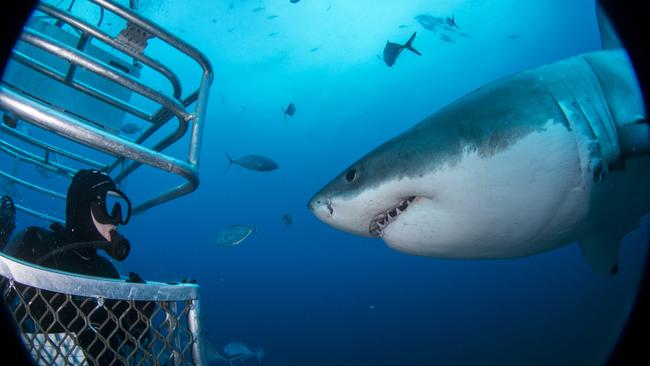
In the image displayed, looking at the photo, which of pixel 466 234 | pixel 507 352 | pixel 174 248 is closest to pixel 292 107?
pixel 466 234

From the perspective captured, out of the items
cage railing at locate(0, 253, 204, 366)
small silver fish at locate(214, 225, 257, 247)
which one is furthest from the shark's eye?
small silver fish at locate(214, 225, 257, 247)

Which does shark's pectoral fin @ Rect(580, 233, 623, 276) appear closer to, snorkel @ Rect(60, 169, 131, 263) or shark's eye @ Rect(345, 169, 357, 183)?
shark's eye @ Rect(345, 169, 357, 183)

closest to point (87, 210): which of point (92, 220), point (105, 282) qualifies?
point (92, 220)

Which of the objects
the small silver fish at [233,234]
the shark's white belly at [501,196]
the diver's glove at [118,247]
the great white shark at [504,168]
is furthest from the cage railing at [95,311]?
the small silver fish at [233,234]

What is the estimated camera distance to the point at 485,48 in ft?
130

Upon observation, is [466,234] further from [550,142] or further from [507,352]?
[507,352]

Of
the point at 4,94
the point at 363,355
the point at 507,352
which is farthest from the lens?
the point at 363,355

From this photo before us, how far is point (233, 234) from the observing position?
8.42 metres

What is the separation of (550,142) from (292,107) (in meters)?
9.22

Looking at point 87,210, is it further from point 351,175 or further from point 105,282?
point 351,175

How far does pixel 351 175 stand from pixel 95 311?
5.10 feet

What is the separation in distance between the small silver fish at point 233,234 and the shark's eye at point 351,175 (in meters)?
6.47

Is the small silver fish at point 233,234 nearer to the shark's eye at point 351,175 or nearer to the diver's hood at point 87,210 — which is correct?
the diver's hood at point 87,210

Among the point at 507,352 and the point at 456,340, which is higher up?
the point at 507,352
